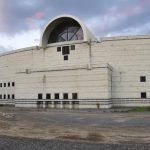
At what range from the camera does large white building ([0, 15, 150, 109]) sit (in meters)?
33.1

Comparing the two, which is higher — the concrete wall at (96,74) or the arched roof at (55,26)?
the arched roof at (55,26)

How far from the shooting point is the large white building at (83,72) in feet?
108

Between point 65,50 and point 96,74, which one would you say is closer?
point 96,74

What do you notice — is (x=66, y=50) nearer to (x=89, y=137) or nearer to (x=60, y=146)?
(x=89, y=137)

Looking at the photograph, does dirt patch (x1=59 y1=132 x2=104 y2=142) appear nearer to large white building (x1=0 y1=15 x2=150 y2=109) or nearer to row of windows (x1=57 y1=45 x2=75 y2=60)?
large white building (x1=0 y1=15 x2=150 y2=109)

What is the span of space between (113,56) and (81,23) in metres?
6.40

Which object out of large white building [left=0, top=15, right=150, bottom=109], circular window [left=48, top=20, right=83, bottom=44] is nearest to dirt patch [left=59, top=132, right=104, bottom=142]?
large white building [left=0, top=15, right=150, bottom=109]

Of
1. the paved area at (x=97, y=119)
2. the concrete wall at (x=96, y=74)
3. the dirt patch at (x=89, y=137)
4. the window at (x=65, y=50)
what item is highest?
the window at (x=65, y=50)

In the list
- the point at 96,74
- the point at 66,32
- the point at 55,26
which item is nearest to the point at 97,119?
the point at 96,74

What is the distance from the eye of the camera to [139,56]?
34250mm

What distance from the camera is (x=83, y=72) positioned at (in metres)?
33.4

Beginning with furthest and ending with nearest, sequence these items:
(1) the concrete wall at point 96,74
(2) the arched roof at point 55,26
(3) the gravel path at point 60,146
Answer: (2) the arched roof at point 55,26, (1) the concrete wall at point 96,74, (3) the gravel path at point 60,146

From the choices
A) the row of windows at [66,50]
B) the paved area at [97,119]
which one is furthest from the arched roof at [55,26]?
the paved area at [97,119]

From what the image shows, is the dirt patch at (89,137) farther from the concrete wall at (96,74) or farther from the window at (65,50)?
the window at (65,50)
